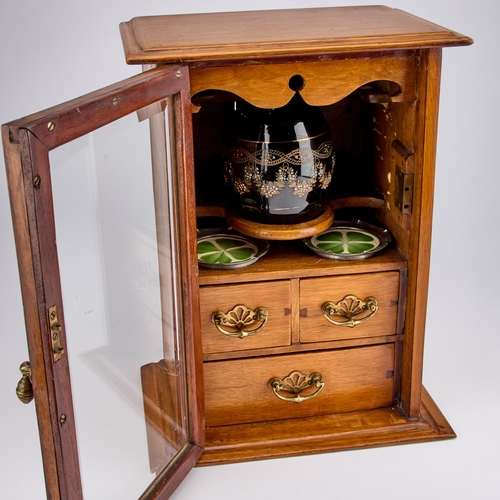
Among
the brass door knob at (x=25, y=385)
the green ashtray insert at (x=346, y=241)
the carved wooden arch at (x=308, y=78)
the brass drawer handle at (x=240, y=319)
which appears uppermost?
the carved wooden arch at (x=308, y=78)

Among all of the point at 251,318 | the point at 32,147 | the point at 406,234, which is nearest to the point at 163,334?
the point at 251,318

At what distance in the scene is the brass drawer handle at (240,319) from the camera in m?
1.89

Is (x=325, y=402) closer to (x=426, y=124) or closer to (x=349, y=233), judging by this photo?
(x=349, y=233)

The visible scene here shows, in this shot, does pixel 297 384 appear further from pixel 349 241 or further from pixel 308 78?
pixel 308 78

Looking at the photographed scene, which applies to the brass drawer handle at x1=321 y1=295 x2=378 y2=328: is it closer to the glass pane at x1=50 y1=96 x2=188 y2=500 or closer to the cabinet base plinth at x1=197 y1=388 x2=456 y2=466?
the cabinet base plinth at x1=197 y1=388 x2=456 y2=466

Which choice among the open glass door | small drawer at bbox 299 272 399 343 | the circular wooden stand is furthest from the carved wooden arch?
small drawer at bbox 299 272 399 343

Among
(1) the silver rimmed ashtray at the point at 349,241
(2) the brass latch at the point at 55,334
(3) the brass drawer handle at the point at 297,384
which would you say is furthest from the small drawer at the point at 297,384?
(2) the brass latch at the point at 55,334

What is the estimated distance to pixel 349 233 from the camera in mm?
2094

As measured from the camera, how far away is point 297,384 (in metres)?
1.99

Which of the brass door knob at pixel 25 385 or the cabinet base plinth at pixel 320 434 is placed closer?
the brass door knob at pixel 25 385

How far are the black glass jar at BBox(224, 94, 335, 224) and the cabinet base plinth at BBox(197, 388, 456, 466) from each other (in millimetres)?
480

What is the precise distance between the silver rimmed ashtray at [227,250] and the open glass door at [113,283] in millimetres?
161

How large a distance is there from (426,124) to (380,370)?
23.8 inches

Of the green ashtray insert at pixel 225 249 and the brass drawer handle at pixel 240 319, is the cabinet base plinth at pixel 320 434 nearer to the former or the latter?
the brass drawer handle at pixel 240 319
